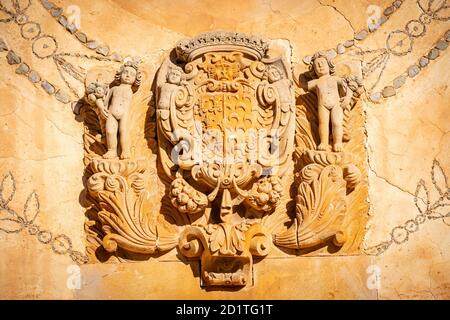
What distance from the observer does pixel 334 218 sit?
5816mm

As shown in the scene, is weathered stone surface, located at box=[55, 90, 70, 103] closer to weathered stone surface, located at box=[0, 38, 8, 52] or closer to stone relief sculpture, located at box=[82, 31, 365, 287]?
stone relief sculpture, located at box=[82, 31, 365, 287]

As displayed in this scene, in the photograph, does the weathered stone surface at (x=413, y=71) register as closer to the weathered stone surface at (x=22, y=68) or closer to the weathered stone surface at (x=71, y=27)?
the weathered stone surface at (x=71, y=27)

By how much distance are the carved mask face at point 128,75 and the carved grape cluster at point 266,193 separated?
952 millimetres

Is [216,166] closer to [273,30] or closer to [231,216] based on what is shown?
[231,216]

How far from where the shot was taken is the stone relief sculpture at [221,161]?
5.74m

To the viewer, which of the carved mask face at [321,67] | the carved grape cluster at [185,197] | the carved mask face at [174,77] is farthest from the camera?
the carved mask face at [321,67]

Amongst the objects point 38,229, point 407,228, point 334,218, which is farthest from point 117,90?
point 407,228

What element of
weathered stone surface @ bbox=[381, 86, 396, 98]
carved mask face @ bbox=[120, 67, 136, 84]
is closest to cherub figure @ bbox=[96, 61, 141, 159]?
carved mask face @ bbox=[120, 67, 136, 84]

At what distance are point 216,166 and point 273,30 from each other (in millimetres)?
994

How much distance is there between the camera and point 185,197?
18.8 feet

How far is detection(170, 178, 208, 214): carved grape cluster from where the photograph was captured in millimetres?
5727

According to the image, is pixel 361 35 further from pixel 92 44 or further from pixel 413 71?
pixel 92 44

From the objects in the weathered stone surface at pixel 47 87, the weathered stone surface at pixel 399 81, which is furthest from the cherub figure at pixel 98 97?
the weathered stone surface at pixel 399 81

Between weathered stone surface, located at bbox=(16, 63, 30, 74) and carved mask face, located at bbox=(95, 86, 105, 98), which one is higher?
weathered stone surface, located at bbox=(16, 63, 30, 74)
